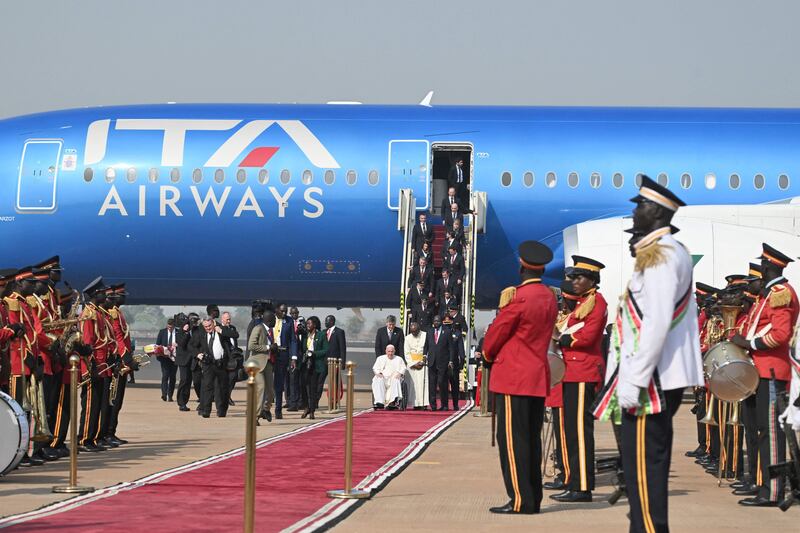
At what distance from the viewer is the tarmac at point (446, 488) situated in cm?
858

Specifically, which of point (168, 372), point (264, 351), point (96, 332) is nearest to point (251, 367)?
point (96, 332)

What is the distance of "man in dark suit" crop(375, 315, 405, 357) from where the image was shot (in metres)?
21.3

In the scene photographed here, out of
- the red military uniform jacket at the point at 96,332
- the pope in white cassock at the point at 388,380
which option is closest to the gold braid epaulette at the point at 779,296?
the red military uniform jacket at the point at 96,332

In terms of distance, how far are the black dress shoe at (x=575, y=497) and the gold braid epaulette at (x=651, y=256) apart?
353 centimetres

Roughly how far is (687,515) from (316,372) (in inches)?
451

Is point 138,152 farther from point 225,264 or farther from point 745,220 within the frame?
point 745,220

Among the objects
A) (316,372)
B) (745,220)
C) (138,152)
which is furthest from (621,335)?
(138,152)

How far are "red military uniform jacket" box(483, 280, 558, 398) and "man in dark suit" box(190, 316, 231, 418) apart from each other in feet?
32.9

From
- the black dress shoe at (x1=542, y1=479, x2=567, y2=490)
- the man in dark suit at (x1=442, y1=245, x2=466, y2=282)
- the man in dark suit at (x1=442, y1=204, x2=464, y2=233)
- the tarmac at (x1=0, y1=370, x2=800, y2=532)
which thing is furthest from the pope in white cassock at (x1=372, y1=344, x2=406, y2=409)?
the black dress shoe at (x1=542, y1=479, x2=567, y2=490)

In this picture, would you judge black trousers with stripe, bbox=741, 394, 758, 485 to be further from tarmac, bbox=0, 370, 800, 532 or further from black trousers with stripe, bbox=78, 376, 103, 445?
black trousers with stripe, bbox=78, 376, 103, 445

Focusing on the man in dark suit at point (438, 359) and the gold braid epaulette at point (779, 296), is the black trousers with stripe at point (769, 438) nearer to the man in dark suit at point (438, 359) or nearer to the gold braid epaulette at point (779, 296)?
the gold braid epaulette at point (779, 296)

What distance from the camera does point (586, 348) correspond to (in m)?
10.3

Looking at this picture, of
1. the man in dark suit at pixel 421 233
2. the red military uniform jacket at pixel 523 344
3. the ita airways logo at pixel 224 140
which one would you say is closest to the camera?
the red military uniform jacket at pixel 523 344

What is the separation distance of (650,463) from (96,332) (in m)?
8.48
